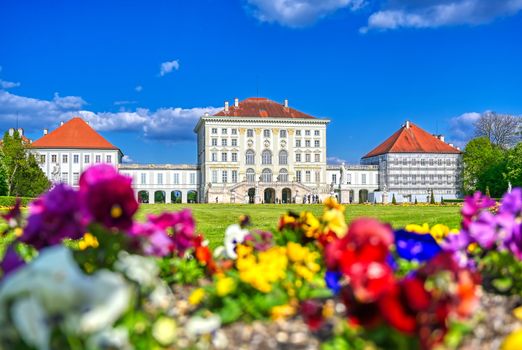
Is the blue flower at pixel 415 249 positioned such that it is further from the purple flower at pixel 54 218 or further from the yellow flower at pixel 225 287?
the purple flower at pixel 54 218

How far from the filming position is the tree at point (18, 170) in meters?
35.8

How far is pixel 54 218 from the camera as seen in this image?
2.27 m

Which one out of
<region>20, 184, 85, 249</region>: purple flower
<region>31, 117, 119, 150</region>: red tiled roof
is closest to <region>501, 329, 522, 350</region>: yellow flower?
<region>20, 184, 85, 249</region>: purple flower

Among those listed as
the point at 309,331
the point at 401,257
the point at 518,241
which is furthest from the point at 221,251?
the point at 518,241

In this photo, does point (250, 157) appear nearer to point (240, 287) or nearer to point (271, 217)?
point (271, 217)

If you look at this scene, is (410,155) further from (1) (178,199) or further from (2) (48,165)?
(2) (48,165)

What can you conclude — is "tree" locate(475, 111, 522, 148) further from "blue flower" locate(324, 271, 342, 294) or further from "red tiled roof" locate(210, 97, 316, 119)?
"blue flower" locate(324, 271, 342, 294)

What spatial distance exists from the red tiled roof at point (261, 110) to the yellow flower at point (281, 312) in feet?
196

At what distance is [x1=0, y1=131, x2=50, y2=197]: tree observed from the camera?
117ft

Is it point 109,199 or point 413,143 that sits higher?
point 413,143

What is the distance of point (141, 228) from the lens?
2223mm

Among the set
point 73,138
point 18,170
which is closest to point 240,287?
point 18,170

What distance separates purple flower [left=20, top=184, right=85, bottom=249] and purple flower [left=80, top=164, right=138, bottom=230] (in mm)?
150

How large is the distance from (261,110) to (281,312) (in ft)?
201
